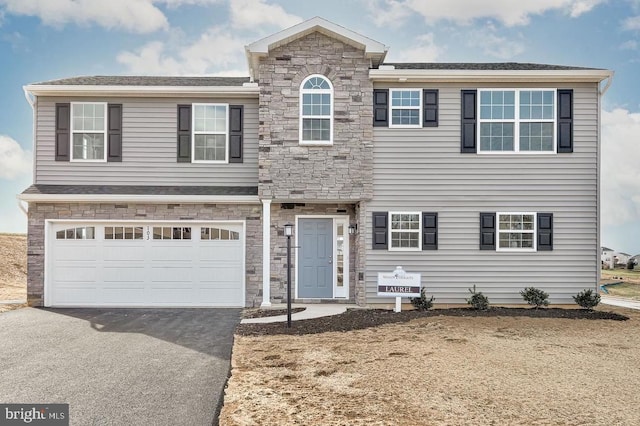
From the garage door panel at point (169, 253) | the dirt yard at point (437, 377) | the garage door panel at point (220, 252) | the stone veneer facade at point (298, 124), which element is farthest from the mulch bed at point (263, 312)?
the stone veneer facade at point (298, 124)

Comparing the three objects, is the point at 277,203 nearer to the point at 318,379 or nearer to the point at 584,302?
the point at 318,379

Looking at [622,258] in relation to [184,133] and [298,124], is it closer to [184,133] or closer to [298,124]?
[298,124]

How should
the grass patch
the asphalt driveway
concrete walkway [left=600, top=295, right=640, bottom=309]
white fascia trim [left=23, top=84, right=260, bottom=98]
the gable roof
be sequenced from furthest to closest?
1. the grass patch
2. concrete walkway [left=600, top=295, right=640, bottom=309]
3. white fascia trim [left=23, top=84, right=260, bottom=98]
4. the gable roof
5. the asphalt driveway

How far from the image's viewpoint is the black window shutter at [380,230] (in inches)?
458

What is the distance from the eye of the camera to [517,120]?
11.8 metres

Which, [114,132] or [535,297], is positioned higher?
[114,132]

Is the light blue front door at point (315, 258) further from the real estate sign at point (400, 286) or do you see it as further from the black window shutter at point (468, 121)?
the black window shutter at point (468, 121)

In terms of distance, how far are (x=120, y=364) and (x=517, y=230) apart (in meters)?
9.31

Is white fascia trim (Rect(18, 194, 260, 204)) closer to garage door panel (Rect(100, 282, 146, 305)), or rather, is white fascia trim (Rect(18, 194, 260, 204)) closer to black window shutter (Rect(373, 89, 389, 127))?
garage door panel (Rect(100, 282, 146, 305))

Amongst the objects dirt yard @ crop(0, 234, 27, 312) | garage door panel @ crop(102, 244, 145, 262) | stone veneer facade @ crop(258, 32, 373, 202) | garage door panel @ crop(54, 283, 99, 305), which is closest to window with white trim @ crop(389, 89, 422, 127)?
stone veneer facade @ crop(258, 32, 373, 202)

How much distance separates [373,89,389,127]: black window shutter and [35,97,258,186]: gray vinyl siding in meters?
3.03

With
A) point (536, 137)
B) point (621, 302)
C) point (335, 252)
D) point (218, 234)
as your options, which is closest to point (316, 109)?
point (335, 252)

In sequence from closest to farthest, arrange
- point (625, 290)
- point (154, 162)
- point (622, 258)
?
point (154, 162) < point (625, 290) < point (622, 258)

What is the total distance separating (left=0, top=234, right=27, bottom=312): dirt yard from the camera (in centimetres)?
1537
